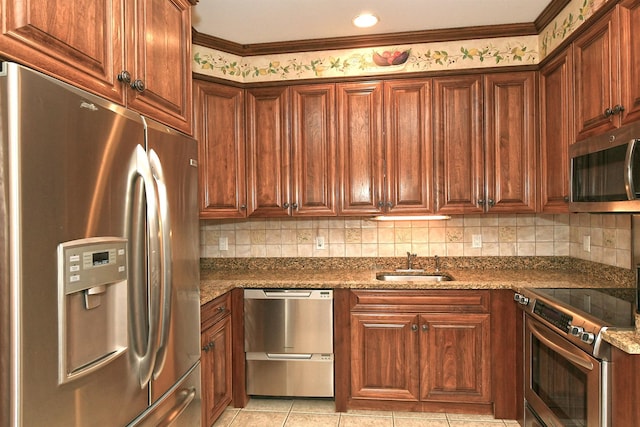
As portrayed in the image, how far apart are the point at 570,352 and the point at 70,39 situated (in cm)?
221

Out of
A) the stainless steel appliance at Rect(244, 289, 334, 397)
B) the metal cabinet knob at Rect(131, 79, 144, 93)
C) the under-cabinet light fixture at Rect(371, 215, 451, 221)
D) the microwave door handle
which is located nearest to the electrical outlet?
the stainless steel appliance at Rect(244, 289, 334, 397)

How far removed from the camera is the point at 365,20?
2662 mm

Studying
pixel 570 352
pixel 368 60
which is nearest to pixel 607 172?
pixel 570 352

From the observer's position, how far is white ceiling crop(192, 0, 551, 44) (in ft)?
8.11

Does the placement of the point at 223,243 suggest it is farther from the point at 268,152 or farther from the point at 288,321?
the point at 288,321

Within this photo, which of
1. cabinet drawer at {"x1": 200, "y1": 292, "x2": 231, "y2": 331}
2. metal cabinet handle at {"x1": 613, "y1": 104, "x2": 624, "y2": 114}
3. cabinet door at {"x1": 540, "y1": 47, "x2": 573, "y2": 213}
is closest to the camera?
metal cabinet handle at {"x1": 613, "y1": 104, "x2": 624, "y2": 114}

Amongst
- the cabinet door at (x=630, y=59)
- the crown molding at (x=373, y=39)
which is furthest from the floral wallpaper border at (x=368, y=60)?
the cabinet door at (x=630, y=59)

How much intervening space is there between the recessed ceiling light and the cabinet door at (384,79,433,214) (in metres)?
0.41

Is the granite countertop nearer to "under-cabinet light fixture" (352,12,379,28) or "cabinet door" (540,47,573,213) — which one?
"cabinet door" (540,47,573,213)

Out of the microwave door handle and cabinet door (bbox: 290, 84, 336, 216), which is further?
cabinet door (bbox: 290, 84, 336, 216)

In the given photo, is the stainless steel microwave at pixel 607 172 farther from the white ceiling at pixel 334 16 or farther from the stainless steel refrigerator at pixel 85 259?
the stainless steel refrigerator at pixel 85 259

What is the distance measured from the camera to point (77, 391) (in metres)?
1.07

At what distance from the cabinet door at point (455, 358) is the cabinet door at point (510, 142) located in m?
0.81

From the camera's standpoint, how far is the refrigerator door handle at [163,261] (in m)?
1.41
